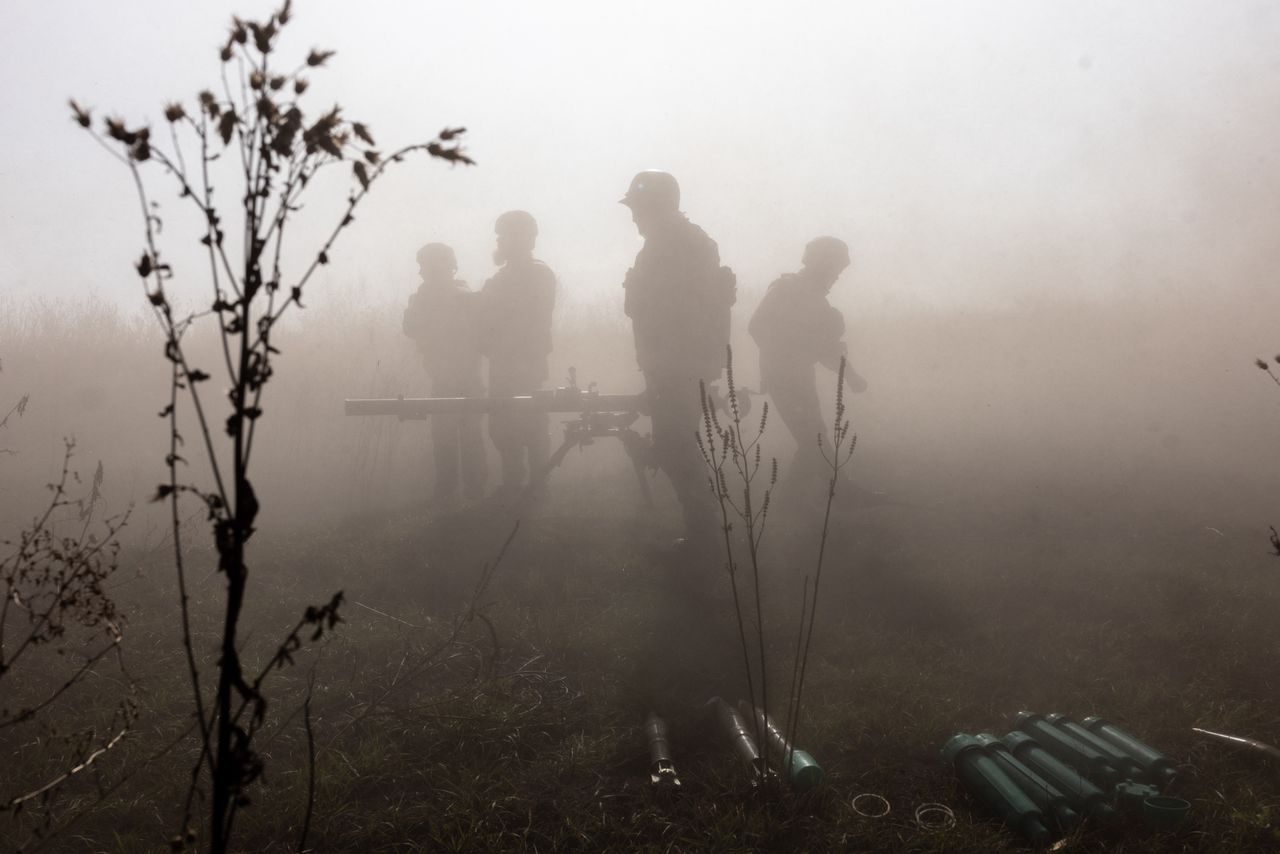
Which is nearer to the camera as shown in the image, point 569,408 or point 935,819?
point 935,819

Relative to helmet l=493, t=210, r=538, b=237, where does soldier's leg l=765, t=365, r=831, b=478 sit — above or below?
below

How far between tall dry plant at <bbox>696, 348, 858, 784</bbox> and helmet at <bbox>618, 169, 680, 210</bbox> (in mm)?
1583

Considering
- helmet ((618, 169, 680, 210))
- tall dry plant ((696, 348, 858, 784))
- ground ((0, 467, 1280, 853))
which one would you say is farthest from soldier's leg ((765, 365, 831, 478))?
helmet ((618, 169, 680, 210))

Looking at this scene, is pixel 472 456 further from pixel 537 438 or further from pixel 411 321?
pixel 411 321

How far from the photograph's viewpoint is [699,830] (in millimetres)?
2977

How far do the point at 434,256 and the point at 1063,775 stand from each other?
8632 mm

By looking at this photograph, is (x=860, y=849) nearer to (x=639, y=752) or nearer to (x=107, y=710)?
(x=639, y=752)

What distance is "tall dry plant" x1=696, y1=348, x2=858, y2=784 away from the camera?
3008mm

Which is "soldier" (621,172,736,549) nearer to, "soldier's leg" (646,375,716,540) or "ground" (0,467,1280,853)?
"soldier's leg" (646,375,716,540)

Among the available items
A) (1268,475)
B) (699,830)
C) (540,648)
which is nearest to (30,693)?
(540,648)

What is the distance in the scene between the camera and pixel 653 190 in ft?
22.8

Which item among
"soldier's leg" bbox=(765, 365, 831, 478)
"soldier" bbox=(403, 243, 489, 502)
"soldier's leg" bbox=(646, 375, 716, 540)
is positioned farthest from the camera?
"soldier" bbox=(403, 243, 489, 502)

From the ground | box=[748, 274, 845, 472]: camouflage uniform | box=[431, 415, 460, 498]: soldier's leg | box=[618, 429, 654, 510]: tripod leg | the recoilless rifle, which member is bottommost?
the ground

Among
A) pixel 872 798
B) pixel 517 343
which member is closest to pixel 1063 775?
pixel 872 798
